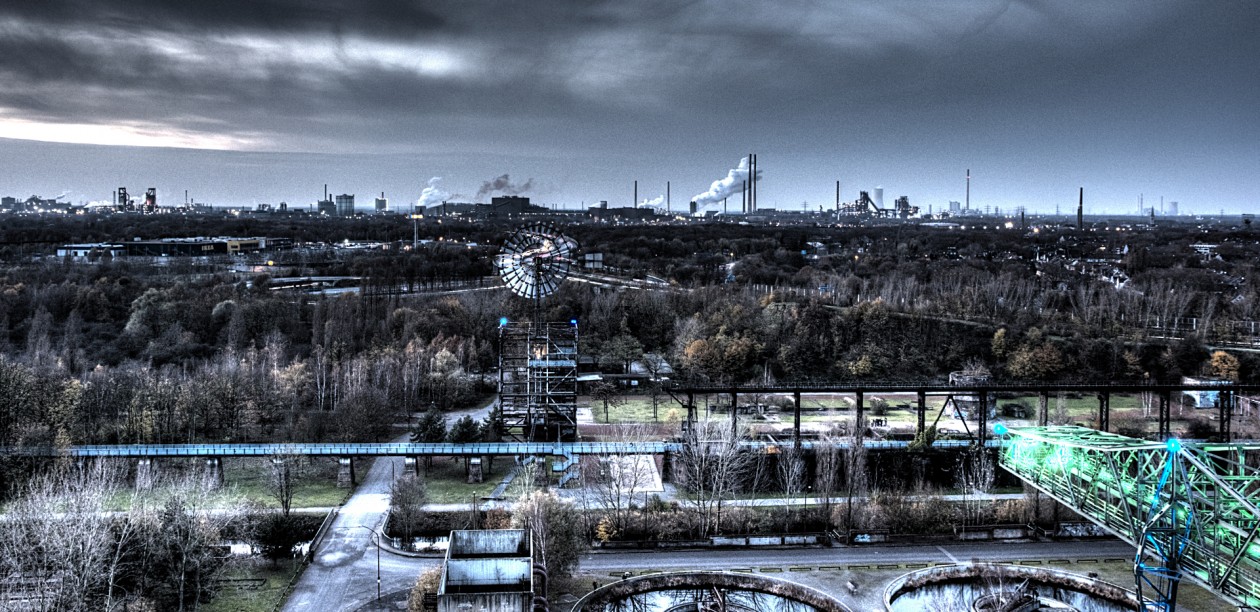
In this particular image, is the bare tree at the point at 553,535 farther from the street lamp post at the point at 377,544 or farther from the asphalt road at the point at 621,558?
the street lamp post at the point at 377,544

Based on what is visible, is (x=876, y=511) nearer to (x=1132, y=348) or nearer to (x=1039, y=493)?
(x=1039, y=493)

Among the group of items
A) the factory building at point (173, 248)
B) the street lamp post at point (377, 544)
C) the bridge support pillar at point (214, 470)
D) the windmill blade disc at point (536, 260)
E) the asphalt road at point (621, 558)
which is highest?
the factory building at point (173, 248)

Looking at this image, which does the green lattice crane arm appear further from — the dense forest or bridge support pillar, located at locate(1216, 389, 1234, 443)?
the dense forest

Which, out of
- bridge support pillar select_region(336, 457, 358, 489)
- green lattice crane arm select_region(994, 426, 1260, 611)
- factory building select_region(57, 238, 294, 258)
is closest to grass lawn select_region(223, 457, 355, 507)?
bridge support pillar select_region(336, 457, 358, 489)

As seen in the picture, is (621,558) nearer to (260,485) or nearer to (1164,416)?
(260,485)

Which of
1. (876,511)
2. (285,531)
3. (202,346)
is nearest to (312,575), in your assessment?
(285,531)

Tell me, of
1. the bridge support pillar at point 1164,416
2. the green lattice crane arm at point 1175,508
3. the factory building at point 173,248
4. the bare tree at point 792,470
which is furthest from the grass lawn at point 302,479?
the factory building at point 173,248

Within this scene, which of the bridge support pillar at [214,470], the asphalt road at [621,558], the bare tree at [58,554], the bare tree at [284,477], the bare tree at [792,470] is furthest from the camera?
the bridge support pillar at [214,470]

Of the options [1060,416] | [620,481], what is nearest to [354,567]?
[620,481]
